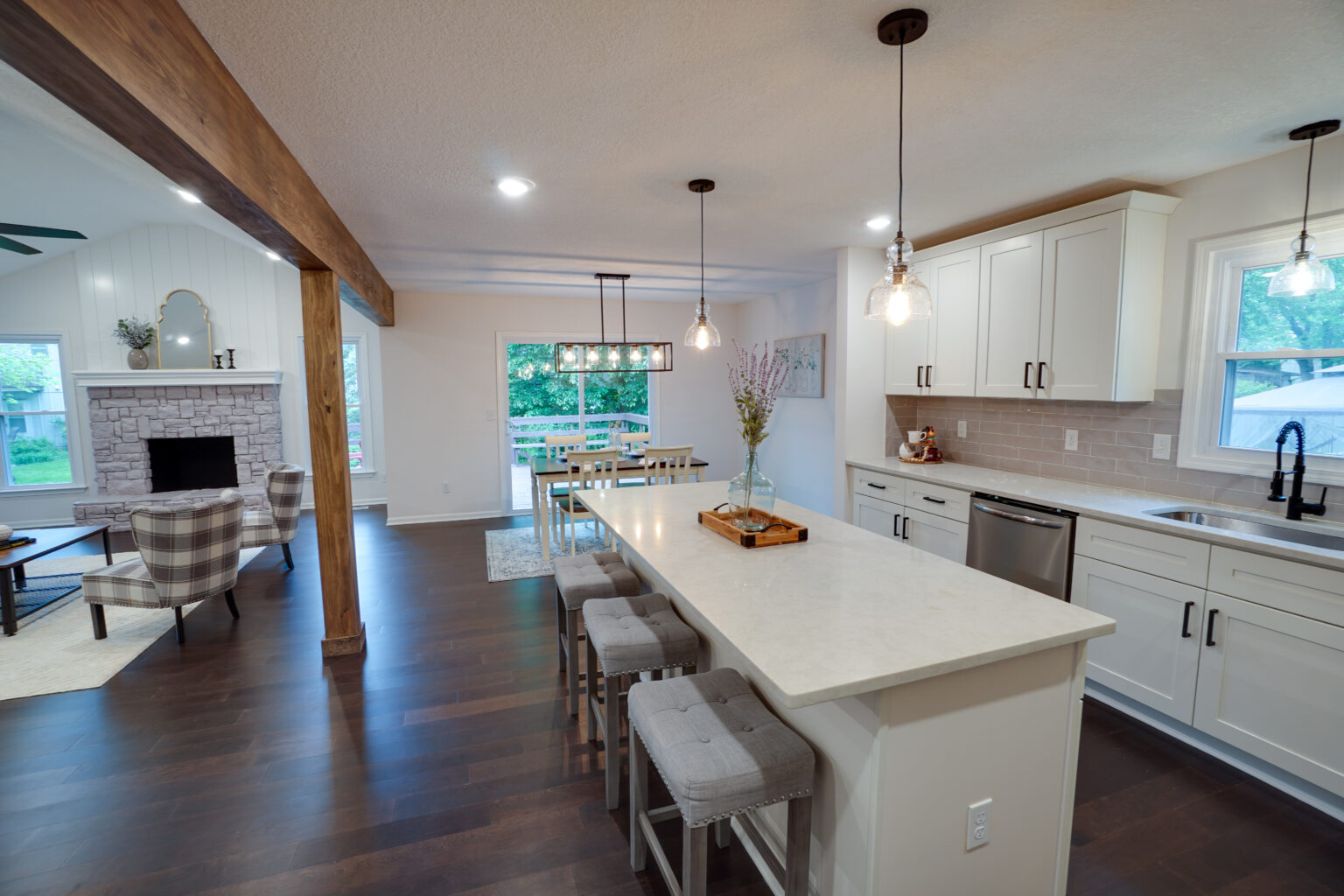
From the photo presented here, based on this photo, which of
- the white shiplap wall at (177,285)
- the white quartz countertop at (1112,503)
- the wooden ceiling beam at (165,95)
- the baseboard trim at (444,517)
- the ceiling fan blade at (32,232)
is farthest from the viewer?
the baseboard trim at (444,517)

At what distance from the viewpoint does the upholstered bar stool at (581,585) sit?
265cm

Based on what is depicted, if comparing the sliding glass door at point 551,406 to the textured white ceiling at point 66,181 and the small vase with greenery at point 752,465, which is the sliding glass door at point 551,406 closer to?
the textured white ceiling at point 66,181

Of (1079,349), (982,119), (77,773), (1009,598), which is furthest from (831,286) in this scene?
(77,773)

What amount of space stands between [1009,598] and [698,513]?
4.19 ft

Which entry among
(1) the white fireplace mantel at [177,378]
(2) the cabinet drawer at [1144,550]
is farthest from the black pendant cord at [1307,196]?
(1) the white fireplace mantel at [177,378]

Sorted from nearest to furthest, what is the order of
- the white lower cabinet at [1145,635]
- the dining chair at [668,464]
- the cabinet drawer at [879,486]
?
the white lower cabinet at [1145,635] < the cabinet drawer at [879,486] < the dining chair at [668,464]

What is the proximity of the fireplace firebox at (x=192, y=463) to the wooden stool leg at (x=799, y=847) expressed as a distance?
7.36 metres

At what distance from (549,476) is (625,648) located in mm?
3151

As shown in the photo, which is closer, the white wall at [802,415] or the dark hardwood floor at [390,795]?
the dark hardwood floor at [390,795]

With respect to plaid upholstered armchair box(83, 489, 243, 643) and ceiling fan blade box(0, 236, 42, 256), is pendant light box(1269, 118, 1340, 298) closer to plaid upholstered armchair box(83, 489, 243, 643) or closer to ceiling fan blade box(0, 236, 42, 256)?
plaid upholstered armchair box(83, 489, 243, 643)

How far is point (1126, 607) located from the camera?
2.60 meters

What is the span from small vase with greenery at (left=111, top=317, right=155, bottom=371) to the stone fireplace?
0.90 ft

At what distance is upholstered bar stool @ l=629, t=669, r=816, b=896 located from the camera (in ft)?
4.53

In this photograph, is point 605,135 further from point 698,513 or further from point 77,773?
point 77,773
